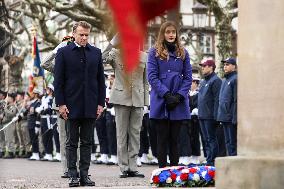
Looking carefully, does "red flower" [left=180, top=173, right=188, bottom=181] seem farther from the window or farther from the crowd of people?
the window

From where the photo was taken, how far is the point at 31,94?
2141cm

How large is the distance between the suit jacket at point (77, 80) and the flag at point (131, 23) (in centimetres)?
769

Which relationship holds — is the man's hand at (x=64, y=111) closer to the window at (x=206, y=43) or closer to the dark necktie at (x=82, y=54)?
the dark necktie at (x=82, y=54)

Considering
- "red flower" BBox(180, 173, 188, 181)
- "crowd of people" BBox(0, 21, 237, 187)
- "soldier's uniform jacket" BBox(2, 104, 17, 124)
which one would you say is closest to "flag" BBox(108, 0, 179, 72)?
"crowd of people" BBox(0, 21, 237, 187)

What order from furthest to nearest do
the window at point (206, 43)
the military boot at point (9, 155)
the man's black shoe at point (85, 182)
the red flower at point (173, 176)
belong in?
1. the military boot at point (9, 155)
2. the man's black shoe at point (85, 182)
3. the red flower at point (173, 176)
4. the window at point (206, 43)

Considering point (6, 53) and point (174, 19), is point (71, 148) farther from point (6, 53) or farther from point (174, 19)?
point (174, 19)

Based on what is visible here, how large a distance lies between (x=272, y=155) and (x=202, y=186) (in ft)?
8.98

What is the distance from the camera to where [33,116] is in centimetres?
2123

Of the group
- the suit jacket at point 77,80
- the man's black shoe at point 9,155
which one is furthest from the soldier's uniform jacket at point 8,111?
the man's black shoe at point 9,155

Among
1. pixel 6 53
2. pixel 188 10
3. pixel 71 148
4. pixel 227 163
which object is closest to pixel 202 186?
pixel 71 148

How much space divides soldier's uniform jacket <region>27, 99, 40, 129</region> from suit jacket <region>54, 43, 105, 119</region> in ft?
38.9

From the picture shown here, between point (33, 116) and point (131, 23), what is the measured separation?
2014cm

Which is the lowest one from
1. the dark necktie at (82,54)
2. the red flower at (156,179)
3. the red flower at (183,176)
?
the red flower at (156,179)

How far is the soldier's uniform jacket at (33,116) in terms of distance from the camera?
68.8 feet
